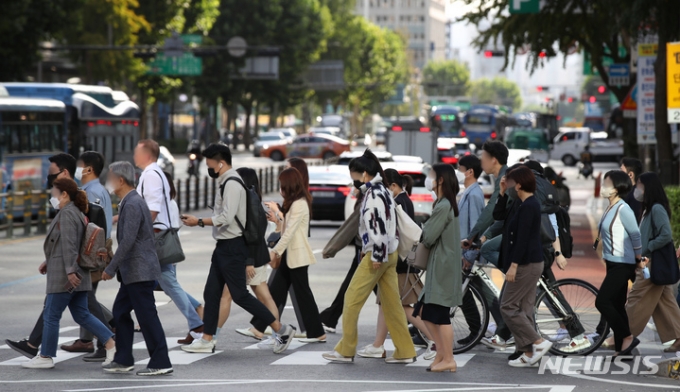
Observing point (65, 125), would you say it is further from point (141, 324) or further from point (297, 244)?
point (141, 324)

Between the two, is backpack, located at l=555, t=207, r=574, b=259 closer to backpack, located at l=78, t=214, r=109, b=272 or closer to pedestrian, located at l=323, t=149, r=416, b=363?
pedestrian, located at l=323, t=149, r=416, b=363

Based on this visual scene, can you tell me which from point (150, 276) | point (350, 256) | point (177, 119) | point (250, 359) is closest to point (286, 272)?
point (250, 359)

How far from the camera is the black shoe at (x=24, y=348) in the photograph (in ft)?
33.1

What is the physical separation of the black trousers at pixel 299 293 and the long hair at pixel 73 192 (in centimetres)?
217

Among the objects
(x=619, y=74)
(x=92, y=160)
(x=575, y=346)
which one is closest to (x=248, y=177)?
(x=92, y=160)

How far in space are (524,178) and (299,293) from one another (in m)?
2.56

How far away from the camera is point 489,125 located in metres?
85.9

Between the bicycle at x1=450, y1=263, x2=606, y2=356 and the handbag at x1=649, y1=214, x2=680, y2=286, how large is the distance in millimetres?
508

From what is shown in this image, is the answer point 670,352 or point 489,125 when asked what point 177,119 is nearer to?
point 489,125

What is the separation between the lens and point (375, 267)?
9.97m

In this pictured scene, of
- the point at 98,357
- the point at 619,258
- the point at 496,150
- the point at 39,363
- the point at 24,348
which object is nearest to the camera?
the point at 39,363

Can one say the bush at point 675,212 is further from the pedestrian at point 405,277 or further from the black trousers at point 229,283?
the black trousers at point 229,283

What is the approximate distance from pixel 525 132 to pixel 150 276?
5923 cm

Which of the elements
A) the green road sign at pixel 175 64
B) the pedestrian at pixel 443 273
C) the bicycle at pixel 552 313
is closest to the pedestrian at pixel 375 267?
the pedestrian at pixel 443 273
